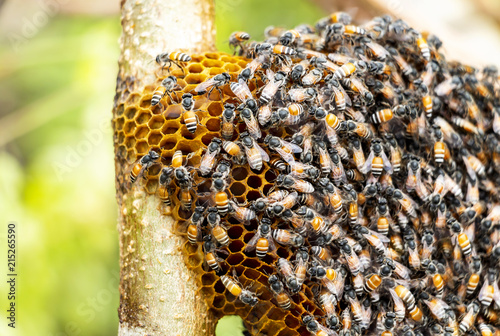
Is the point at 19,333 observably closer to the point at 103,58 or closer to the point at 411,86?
the point at 103,58

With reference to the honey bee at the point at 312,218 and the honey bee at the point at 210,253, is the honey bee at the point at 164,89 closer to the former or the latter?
the honey bee at the point at 210,253

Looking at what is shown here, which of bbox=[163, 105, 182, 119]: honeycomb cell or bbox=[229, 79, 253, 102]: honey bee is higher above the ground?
bbox=[229, 79, 253, 102]: honey bee

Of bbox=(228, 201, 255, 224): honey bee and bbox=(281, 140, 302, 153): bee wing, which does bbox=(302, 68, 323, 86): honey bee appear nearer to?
bbox=(281, 140, 302, 153): bee wing

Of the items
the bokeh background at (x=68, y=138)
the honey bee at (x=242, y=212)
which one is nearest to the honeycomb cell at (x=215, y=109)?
the honey bee at (x=242, y=212)

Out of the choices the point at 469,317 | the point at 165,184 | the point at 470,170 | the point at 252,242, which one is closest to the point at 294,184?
the point at 252,242

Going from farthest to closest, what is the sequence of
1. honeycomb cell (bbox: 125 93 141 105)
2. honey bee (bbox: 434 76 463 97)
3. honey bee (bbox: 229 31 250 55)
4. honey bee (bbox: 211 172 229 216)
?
honey bee (bbox: 229 31 250 55) < honey bee (bbox: 434 76 463 97) < honeycomb cell (bbox: 125 93 141 105) < honey bee (bbox: 211 172 229 216)

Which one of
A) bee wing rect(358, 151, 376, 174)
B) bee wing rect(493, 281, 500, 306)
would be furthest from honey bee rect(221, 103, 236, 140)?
bee wing rect(493, 281, 500, 306)

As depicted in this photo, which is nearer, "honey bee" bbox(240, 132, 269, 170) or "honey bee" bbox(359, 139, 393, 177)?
"honey bee" bbox(240, 132, 269, 170)

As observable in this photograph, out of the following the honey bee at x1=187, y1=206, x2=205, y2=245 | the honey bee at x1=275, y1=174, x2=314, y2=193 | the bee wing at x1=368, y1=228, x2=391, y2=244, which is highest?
the honey bee at x1=275, y1=174, x2=314, y2=193
